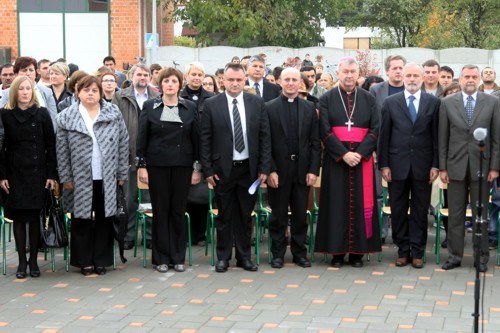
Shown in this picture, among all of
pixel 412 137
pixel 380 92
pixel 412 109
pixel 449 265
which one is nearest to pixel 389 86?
pixel 380 92

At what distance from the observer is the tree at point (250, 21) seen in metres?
33.2

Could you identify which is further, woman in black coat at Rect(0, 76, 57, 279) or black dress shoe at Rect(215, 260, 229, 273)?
black dress shoe at Rect(215, 260, 229, 273)

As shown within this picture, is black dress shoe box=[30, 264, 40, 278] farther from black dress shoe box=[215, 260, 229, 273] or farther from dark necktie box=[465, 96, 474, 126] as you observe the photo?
dark necktie box=[465, 96, 474, 126]

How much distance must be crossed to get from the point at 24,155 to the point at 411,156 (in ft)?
13.1

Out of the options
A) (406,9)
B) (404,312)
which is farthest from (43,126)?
(406,9)

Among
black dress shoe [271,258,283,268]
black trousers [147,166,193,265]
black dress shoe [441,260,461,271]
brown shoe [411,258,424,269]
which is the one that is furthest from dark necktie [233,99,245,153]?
black dress shoe [441,260,461,271]

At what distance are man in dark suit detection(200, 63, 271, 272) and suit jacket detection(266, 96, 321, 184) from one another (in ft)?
0.52

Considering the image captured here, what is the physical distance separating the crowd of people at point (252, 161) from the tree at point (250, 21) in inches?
893

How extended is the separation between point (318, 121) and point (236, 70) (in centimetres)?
104

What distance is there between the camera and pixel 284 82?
1051 cm

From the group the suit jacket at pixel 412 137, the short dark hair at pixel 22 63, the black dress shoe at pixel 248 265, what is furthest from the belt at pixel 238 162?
the short dark hair at pixel 22 63

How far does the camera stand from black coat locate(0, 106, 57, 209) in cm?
995

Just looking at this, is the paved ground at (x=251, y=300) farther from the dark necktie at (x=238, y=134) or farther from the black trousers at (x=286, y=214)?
the dark necktie at (x=238, y=134)

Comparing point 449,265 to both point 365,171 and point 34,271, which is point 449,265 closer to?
point 365,171
